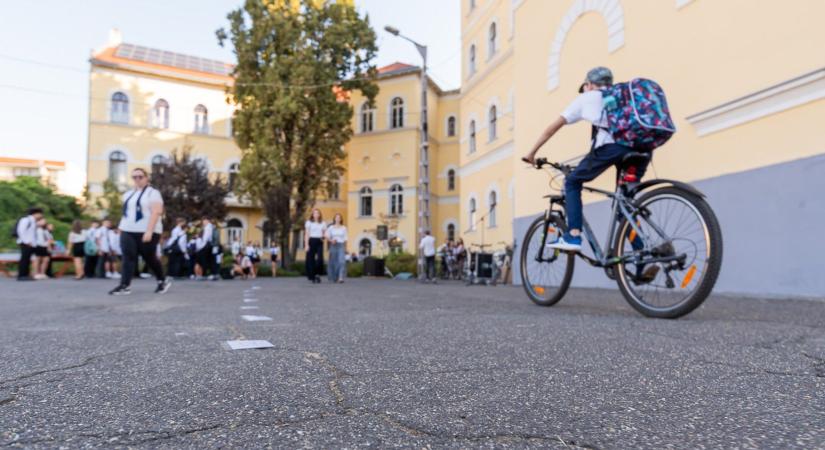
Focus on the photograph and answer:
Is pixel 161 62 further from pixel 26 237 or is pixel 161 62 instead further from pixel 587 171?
pixel 587 171

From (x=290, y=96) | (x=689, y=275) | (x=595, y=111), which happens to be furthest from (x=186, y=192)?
(x=689, y=275)

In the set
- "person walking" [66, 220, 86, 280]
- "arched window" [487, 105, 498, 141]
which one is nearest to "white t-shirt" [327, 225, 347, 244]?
"person walking" [66, 220, 86, 280]

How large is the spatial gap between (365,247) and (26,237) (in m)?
27.9

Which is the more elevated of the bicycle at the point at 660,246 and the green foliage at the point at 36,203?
the green foliage at the point at 36,203

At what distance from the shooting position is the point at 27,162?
60.9m

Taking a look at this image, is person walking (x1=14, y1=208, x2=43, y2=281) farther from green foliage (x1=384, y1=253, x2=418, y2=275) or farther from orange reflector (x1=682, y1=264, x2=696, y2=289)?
green foliage (x1=384, y1=253, x2=418, y2=275)

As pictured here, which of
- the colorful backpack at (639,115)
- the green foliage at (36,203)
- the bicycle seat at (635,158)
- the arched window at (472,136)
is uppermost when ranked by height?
the arched window at (472,136)

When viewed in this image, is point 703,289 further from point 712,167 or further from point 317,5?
point 317,5

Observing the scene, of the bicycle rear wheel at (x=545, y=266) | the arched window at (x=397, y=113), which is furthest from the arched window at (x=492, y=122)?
the bicycle rear wheel at (x=545, y=266)

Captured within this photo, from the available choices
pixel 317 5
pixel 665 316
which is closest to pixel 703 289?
pixel 665 316

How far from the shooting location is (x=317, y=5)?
31.0 m

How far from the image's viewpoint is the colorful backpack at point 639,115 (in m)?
3.88

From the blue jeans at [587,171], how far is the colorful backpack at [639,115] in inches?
3.6

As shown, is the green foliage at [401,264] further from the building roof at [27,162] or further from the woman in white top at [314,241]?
the building roof at [27,162]
